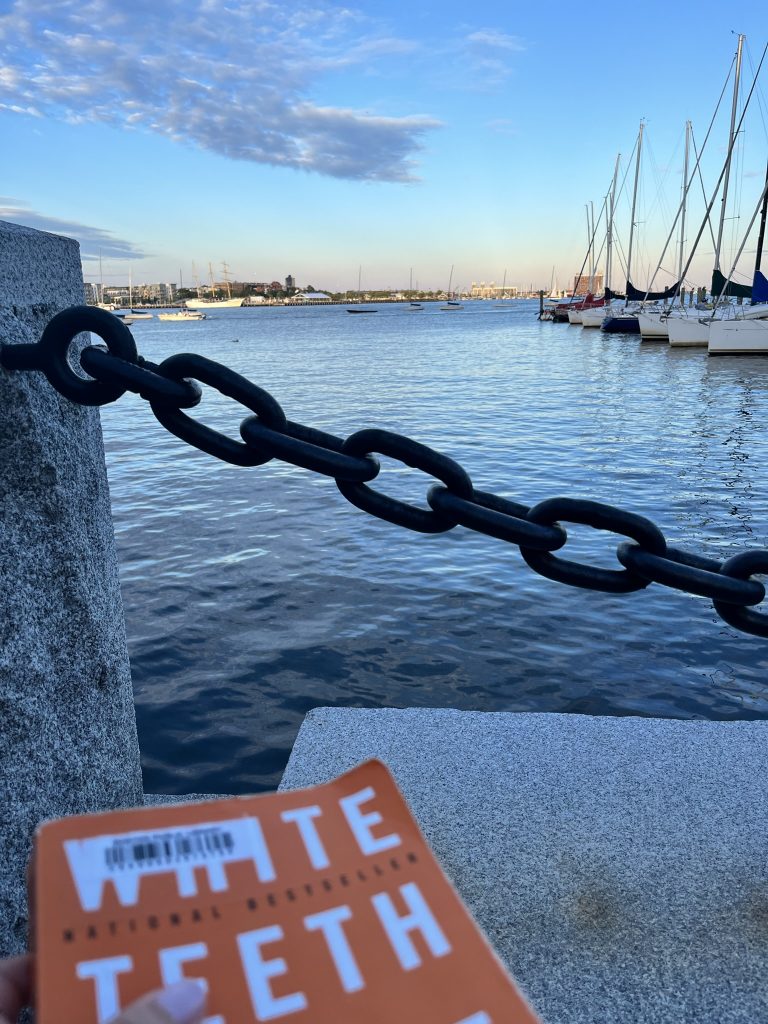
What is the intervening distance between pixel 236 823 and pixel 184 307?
167165mm

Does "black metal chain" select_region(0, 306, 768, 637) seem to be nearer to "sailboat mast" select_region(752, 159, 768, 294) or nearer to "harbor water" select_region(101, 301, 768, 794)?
"harbor water" select_region(101, 301, 768, 794)

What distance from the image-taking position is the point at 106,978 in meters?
0.76

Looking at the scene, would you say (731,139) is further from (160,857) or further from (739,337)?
(160,857)

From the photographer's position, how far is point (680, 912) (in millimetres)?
1981

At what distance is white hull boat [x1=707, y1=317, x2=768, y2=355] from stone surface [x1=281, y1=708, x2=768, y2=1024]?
3194 centimetres

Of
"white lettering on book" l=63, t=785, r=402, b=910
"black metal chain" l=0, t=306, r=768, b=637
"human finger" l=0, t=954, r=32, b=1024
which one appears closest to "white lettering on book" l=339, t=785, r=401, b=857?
"white lettering on book" l=63, t=785, r=402, b=910

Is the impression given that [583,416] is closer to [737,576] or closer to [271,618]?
[271,618]

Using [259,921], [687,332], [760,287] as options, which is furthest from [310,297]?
[259,921]

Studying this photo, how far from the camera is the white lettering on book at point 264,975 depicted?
783 mm

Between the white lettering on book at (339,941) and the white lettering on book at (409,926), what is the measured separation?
0.04 meters

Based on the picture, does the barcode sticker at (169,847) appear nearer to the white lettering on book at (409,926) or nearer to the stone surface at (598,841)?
the white lettering on book at (409,926)

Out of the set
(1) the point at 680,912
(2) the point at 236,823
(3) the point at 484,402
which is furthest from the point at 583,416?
(2) the point at 236,823

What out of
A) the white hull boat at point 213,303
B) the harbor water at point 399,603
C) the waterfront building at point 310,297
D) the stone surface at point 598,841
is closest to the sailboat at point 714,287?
the harbor water at point 399,603

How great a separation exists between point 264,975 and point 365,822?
0.67 feet
